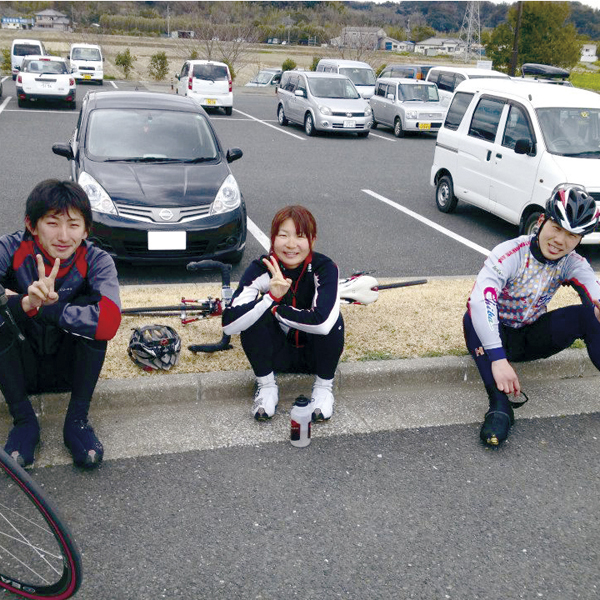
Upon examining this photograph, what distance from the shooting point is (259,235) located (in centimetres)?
780

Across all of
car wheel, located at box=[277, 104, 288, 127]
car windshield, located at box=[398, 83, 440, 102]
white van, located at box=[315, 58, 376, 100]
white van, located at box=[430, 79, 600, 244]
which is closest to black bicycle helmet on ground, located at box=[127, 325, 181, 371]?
white van, located at box=[430, 79, 600, 244]

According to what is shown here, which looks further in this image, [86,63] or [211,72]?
[86,63]

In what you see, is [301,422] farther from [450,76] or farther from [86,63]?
[86,63]

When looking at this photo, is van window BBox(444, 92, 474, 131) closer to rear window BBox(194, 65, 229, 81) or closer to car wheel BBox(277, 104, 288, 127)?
car wheel BBox(277, 104, 288, 127)

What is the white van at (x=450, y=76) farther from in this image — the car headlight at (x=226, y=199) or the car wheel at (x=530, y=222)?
the car headlight at (x=226, y=199)

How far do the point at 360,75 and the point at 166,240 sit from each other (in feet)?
62.6

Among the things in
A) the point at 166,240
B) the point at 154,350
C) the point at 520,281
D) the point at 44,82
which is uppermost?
the point at 44,82

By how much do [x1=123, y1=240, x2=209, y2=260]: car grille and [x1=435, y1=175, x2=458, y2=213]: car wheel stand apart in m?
4.38

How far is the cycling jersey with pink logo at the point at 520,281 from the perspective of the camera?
372 cm

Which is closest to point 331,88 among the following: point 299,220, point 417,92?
point 417,92

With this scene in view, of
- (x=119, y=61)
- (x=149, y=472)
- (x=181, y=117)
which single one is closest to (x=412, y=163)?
(x=181, y=117)

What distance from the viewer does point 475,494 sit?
3.18 metres

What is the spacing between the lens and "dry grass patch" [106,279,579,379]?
4.18 m

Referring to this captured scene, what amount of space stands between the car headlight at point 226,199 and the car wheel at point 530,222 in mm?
3297
